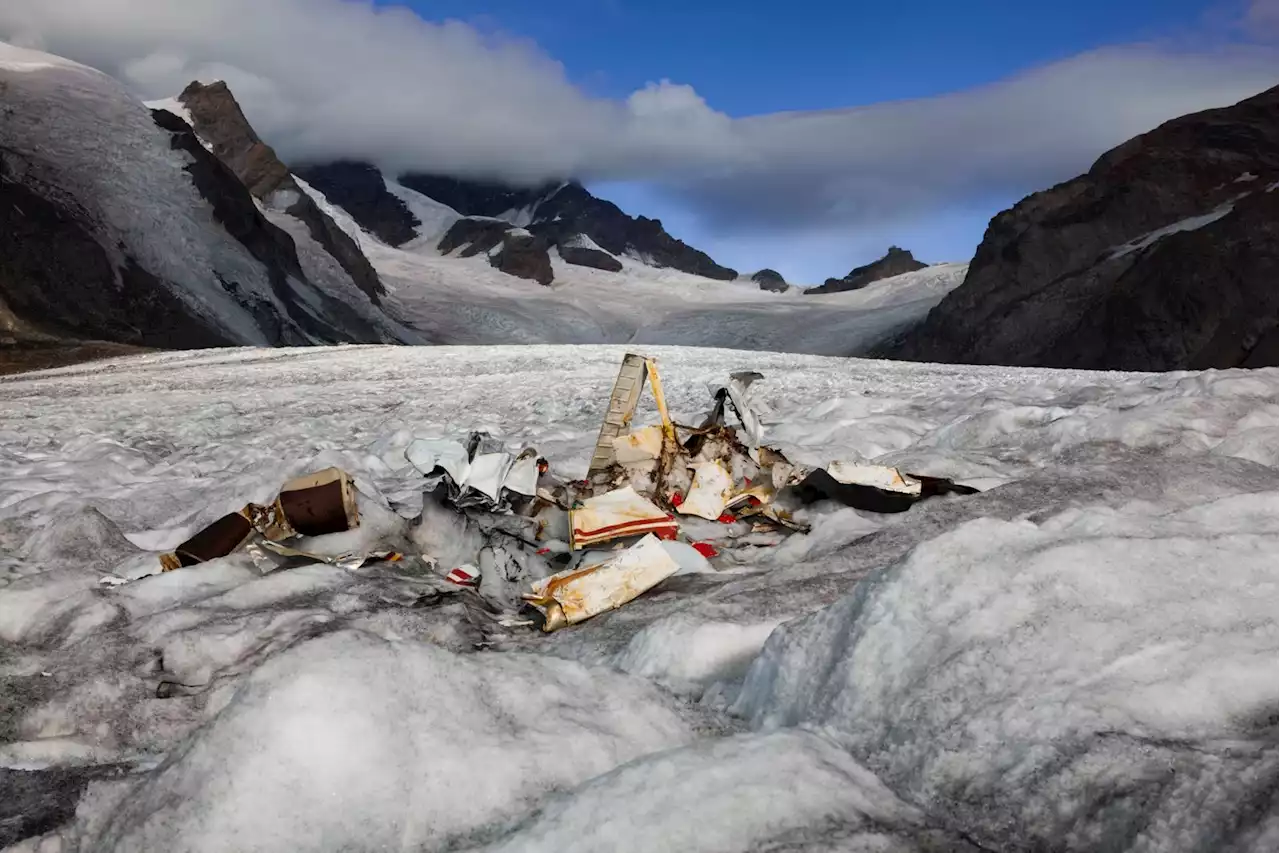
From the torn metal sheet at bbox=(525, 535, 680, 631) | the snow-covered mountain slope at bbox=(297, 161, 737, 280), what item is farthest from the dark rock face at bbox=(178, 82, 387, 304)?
the torn metal sheet at bbox=(525, 535, 680, 631)

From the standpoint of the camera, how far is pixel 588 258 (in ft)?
257

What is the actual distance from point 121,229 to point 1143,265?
35209 mm

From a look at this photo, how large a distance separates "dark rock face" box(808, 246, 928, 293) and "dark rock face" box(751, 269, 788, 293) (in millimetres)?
5769

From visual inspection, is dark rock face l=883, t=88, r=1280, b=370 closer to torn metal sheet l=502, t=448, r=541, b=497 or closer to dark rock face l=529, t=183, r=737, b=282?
torn metal sheet l=502, t=448, r=541, b=497

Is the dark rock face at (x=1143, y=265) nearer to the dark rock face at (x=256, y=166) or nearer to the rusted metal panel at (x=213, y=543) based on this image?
the rusted metal panel at (x=213, y=543)

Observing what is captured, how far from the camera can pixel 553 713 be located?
82.2 inches

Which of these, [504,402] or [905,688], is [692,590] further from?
[504,402]


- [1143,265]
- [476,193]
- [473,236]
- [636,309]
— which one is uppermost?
[476,193]

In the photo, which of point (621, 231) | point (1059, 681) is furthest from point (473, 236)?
point (1059, 681)

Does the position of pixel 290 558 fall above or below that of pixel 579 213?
below

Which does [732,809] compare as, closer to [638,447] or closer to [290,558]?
[290,558]

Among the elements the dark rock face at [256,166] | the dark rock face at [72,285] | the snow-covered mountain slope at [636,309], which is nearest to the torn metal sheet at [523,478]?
the dark rock face at [72,285]

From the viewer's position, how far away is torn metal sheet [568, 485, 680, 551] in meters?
4.23

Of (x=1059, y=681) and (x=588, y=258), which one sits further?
(x=588, y=258)
